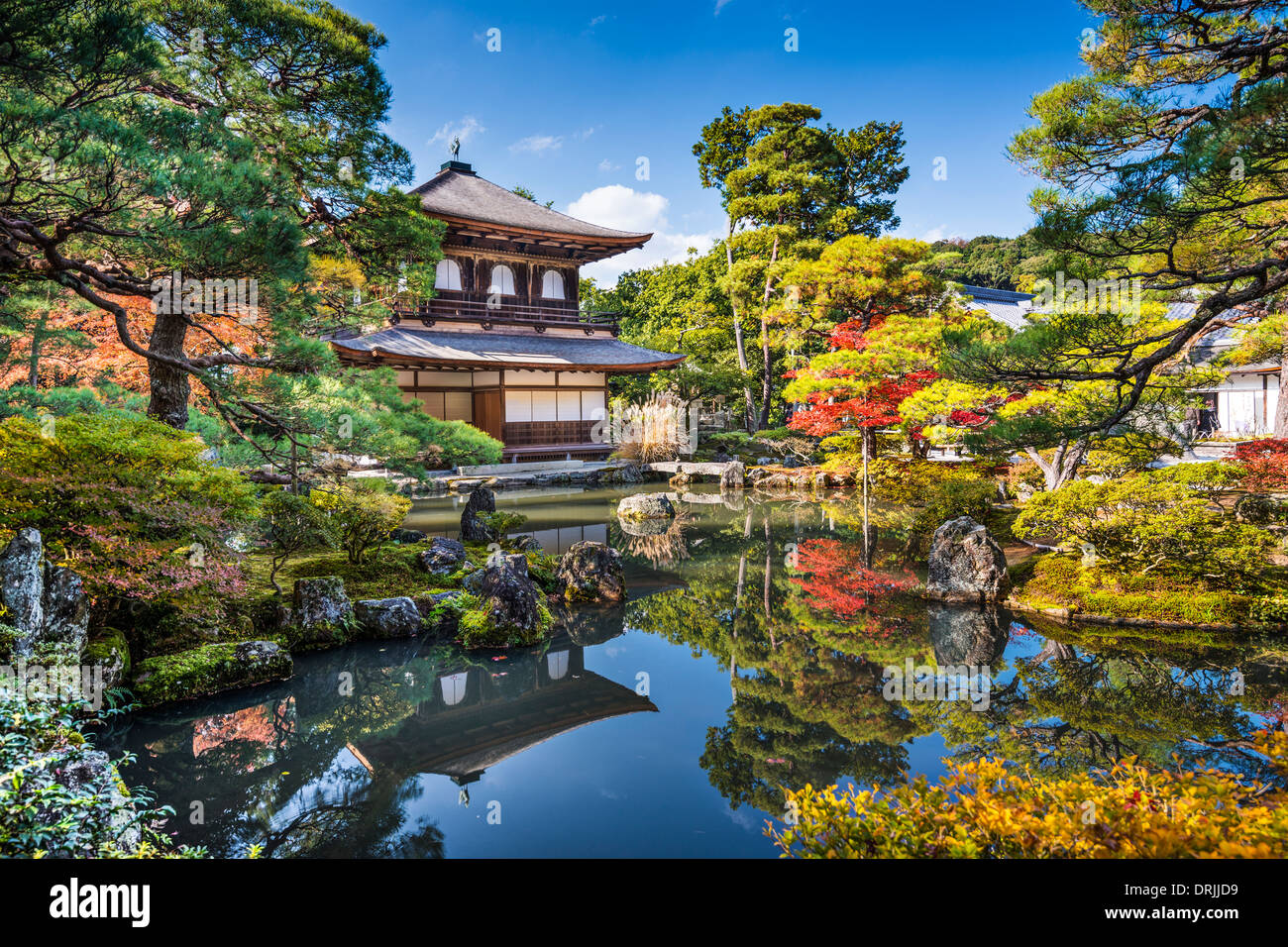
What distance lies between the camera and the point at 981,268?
1329 inches

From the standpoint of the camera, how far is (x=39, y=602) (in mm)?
3578

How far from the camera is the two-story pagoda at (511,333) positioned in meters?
15.9

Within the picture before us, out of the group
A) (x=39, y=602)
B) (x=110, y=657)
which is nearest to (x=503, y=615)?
(x=110, y=657)

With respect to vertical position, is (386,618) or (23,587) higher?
(23,587)

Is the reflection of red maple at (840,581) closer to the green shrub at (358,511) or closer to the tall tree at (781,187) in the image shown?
the green shrub at (358,511)

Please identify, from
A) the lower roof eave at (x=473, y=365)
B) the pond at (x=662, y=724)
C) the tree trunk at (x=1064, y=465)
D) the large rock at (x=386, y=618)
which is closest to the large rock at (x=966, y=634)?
the pond at (x=662, y=724)

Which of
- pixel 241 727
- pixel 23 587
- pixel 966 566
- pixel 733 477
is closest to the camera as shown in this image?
Answer: pixel 23 587

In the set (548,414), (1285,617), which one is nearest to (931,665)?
(1285,617)

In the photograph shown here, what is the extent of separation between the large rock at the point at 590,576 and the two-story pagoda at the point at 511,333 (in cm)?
A: 885

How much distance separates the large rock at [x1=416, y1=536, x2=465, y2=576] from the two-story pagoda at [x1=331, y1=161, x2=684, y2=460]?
8003 mm

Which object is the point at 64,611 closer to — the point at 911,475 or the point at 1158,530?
the point at 1158,530

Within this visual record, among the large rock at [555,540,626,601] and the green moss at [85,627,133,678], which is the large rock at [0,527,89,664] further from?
the large rock at [555,540,626,601]

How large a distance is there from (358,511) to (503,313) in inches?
466
